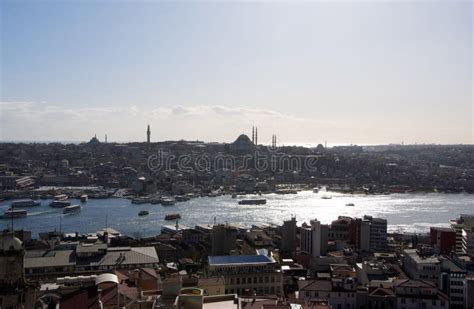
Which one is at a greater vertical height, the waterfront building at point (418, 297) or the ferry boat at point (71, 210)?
the waterfront building at point (418, 297)

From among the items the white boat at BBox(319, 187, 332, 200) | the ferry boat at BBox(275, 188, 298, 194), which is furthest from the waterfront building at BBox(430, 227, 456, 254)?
the ferry boat at BBox(275, 188, 298, 194)

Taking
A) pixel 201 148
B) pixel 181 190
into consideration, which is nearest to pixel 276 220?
pixel 181 190

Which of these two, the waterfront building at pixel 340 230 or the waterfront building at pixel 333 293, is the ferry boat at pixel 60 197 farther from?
the waterfront building at pixel 333 293

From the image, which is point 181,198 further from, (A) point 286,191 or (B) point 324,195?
(B) point 324,195

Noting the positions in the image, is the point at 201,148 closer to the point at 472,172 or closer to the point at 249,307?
the point at 472,172

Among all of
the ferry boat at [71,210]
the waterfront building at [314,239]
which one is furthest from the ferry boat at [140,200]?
the waterfront building at [314,239]
